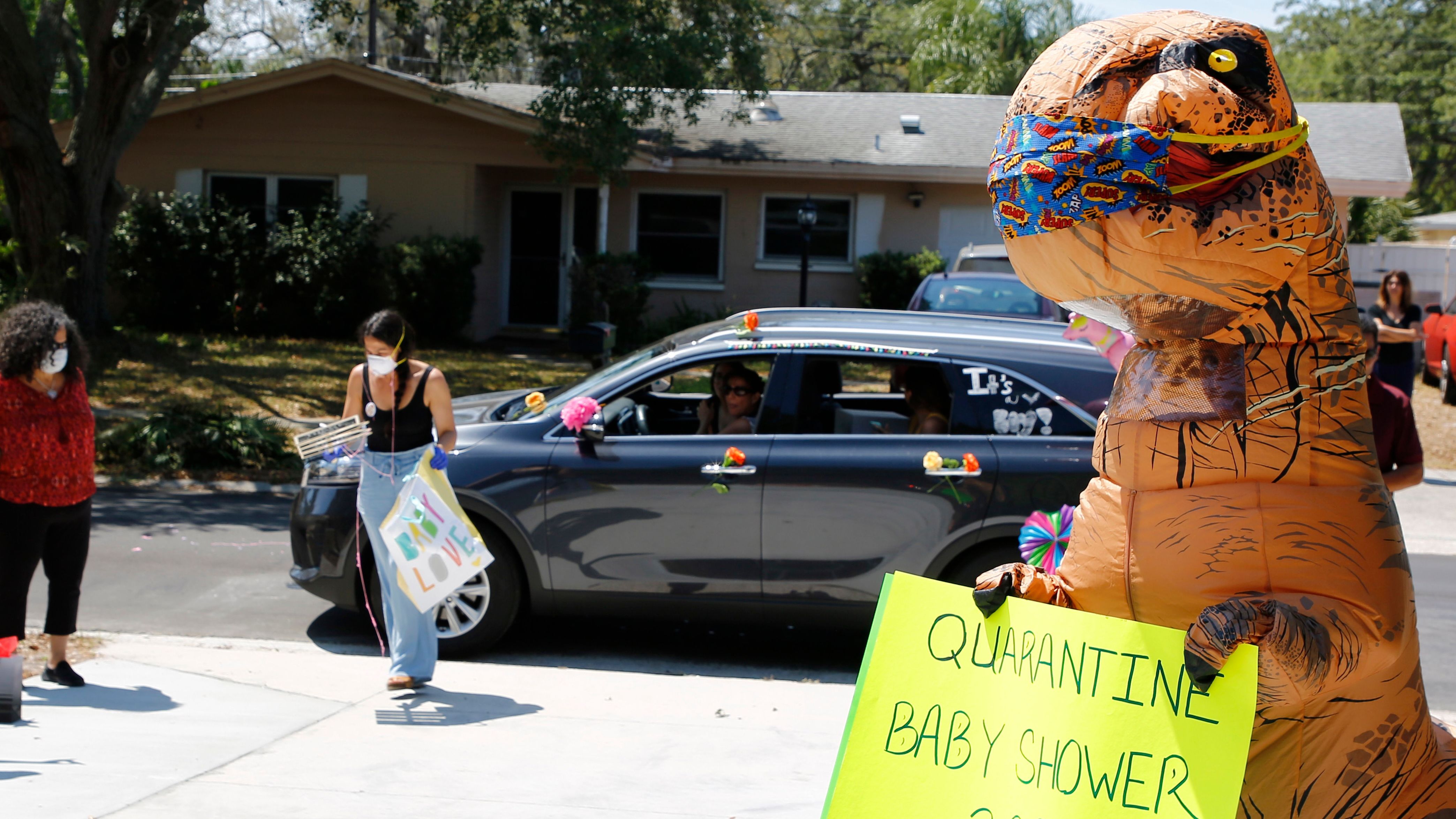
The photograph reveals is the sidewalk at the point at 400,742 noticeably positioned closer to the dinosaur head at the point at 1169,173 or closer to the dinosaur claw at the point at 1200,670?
the dinosaur claw at the point at 1200,670

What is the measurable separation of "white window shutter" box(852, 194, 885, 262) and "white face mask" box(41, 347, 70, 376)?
16114mm

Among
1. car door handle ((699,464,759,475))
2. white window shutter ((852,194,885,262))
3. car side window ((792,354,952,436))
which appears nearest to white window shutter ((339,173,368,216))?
white window shutter ((852,194,885,262))

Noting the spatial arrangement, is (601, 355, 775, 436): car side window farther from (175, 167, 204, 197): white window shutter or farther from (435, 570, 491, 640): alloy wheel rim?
(175, 167, 204, 197): white window shutter

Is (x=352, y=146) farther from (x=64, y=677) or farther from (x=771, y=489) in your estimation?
(x=771, y=489)

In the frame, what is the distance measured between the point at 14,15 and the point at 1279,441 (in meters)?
15.2

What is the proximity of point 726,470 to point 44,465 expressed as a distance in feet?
9.64

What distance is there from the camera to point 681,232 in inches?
830

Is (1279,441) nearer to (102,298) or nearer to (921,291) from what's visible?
(921,291)

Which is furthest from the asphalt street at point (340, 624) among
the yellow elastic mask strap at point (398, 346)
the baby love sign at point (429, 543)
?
the yellow elastic mask strap at point (398, 346)

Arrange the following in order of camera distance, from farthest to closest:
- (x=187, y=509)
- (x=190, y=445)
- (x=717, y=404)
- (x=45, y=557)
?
(x=190, y=445)
(x=187, y=509)
(x=717, y=404)
(x=45, y=557)

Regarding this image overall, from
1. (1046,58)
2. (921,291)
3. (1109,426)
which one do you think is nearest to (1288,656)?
(1109,426)

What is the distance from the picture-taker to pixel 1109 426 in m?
2.44

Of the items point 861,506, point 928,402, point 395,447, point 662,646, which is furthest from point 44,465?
Answer: point 928,402

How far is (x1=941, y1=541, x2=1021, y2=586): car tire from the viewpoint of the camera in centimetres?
570
